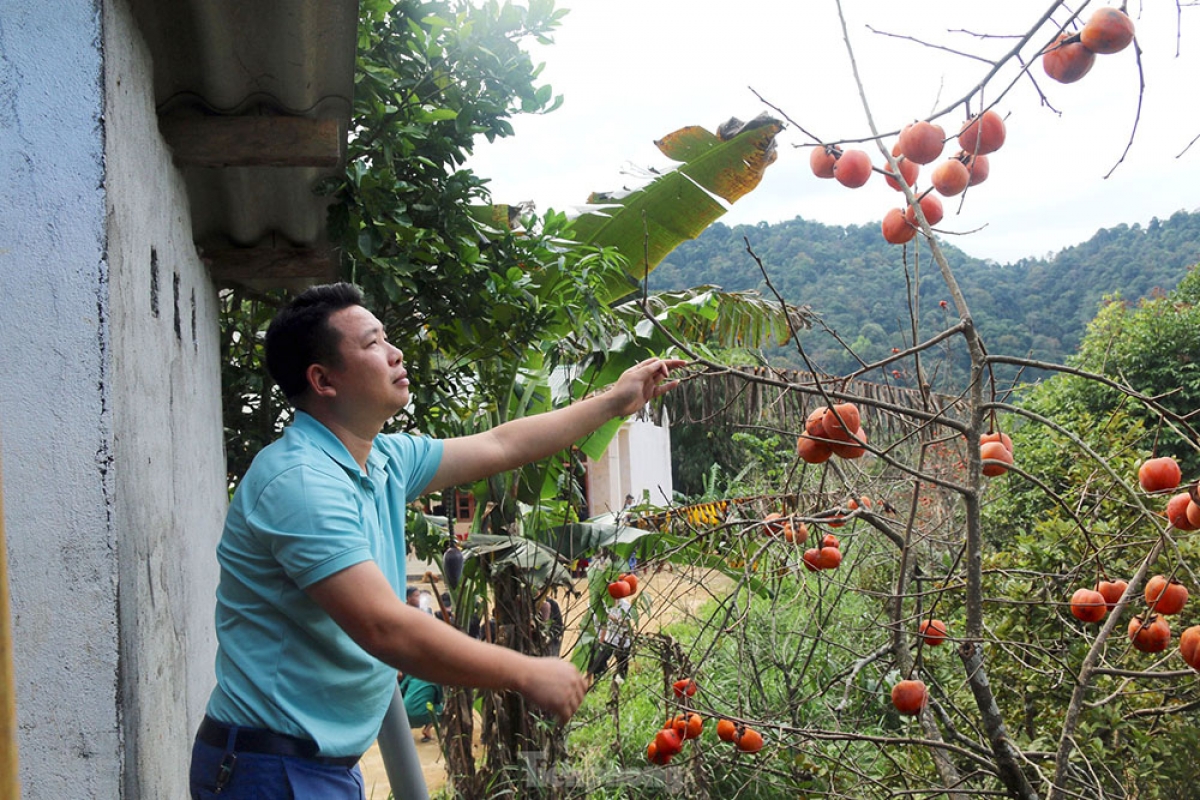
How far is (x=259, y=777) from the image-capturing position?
5.06 feet

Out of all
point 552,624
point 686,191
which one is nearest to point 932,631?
point 552,624

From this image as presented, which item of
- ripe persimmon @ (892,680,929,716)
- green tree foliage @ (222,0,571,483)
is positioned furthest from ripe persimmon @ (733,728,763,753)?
green tree foliage @ (222,0,571,483)

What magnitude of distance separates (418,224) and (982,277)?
438 inches

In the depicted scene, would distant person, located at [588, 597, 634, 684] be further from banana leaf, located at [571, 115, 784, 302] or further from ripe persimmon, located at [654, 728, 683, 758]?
banana leaf, located at [571, 115, 784, 302]

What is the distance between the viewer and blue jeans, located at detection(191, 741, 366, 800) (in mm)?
1543

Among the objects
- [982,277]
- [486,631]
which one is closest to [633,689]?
[486,631]

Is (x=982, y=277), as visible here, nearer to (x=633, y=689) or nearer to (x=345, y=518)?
(x=633, y=689)

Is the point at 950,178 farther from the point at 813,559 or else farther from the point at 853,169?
the point at 813,559

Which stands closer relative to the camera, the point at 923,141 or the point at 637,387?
the point at 923,141


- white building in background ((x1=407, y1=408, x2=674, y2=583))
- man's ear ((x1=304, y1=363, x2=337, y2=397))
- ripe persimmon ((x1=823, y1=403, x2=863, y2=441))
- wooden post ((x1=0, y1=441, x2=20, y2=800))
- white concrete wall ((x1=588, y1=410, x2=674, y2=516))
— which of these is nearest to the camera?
wooden post ((x1=0, y1=441, x2=20, y2=800))

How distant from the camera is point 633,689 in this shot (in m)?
6.59

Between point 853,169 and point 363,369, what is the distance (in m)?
1.08

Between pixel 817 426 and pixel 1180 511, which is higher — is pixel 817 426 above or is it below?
above

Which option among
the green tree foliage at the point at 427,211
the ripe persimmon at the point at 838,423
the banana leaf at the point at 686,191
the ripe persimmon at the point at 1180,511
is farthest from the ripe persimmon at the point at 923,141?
the banana leaf at the point at 686,191
